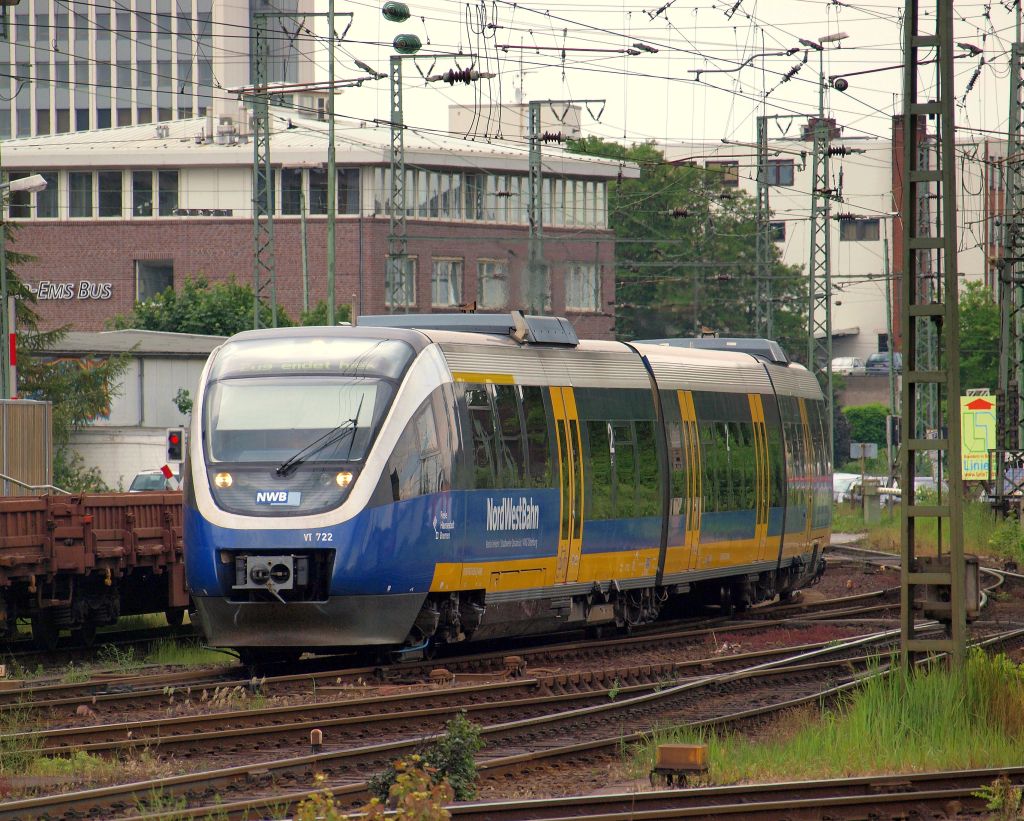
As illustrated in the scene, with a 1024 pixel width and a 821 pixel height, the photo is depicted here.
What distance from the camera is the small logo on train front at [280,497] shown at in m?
15.0

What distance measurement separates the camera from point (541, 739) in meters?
12.5

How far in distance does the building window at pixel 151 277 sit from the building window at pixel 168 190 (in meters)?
2.43

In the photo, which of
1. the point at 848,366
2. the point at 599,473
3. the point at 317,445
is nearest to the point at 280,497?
the point at 317,445

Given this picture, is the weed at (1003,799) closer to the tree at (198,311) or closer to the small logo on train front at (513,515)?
the small logo on train front at (513,515)

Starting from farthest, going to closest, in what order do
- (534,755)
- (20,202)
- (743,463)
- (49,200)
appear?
1. (20,202)
2. (49,200)
3. (743,463)
4. (534,755)

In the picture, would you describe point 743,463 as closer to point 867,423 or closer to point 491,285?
point 491,285

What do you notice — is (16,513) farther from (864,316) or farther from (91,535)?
(864,316)

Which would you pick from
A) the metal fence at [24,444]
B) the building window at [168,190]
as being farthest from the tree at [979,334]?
the metal fence at [24,444]

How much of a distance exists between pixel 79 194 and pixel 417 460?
65.8 meters

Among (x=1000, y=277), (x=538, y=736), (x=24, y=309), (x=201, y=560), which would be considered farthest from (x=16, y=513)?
(x=24, y=309)

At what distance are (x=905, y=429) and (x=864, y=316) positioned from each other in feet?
330

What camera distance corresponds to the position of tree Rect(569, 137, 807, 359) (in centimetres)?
9131

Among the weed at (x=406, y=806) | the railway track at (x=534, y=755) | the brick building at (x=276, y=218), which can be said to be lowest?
the railway track at (x=534, y=755)

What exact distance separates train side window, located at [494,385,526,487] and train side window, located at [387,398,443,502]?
1246 mm
